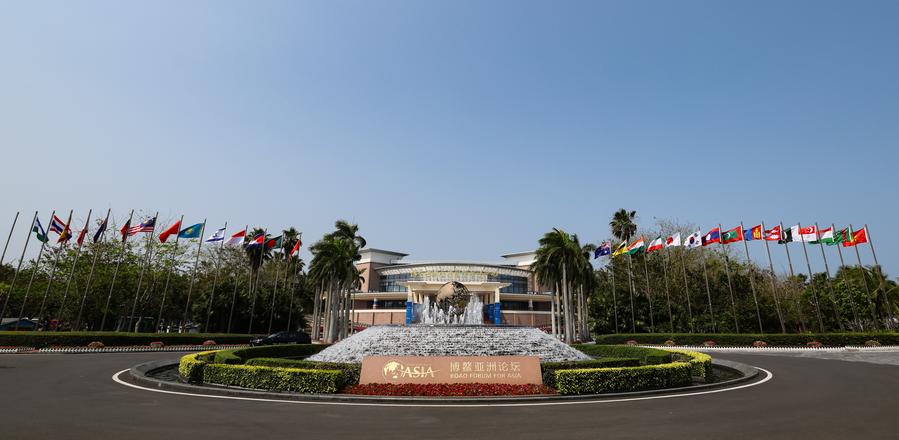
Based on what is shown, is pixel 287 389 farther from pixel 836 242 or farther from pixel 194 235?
pixel 836 242

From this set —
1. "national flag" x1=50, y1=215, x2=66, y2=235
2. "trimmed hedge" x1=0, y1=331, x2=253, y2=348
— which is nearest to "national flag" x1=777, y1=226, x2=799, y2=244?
"trimmed hedge" x1=0, y1=331, x2=253, y2=348

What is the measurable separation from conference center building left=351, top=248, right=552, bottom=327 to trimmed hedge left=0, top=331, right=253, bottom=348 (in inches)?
1438

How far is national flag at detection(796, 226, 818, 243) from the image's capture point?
41.7 meters

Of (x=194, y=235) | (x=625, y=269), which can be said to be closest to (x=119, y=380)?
(x=194, y=235)

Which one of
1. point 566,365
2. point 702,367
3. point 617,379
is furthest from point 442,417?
point 702,367

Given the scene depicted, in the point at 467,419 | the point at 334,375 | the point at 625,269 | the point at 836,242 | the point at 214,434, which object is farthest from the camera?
the point at 625,269

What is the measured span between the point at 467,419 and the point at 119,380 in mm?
15096

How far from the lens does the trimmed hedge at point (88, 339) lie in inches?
1307

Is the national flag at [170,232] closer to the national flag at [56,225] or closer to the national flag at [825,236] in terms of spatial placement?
the national flag at [56,225]

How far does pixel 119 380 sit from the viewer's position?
18031 millimetres

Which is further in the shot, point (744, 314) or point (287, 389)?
point (744, 314)

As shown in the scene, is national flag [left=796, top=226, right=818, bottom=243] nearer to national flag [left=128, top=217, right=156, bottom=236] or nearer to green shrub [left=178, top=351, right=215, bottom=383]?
green shrub [left=178, top=351, right=215, bottom=383]

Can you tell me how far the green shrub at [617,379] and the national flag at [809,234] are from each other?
3499 cm

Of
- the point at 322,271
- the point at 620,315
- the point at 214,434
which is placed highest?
the point at 322,271
